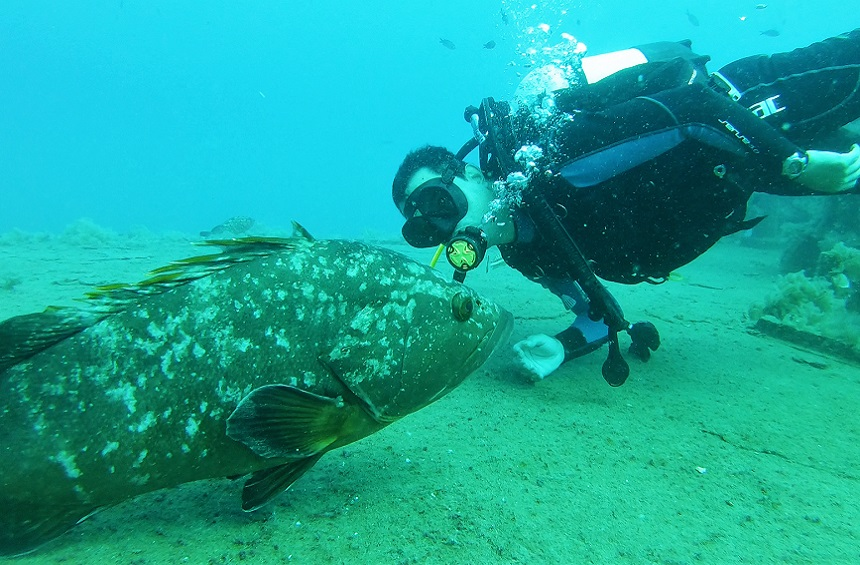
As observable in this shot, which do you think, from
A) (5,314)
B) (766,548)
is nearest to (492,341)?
(766,548)

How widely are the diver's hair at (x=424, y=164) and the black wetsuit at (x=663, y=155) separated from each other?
611 millimetres

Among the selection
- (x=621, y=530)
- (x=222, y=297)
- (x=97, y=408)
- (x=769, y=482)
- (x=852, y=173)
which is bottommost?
(x=769, y=482)

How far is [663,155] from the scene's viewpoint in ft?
13.5

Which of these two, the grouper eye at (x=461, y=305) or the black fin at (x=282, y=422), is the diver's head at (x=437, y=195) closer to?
the grouper eye at (x=461, y=305)

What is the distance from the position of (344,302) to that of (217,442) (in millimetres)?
828

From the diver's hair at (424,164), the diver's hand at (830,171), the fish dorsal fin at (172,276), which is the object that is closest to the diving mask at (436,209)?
the diver's hair at (424,164)

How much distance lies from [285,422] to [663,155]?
152 inches

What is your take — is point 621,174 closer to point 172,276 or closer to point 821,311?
point 172,276

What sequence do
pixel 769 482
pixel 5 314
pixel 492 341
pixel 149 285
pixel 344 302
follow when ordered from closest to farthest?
pixel 149 285 < pixel 344 302 < pixel 492 341 < pixel 769 482 < pixel 5 314

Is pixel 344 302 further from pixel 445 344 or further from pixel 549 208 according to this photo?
pixel 549 208

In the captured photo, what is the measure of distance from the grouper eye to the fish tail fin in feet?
2.22

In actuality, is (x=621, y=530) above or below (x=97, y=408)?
below

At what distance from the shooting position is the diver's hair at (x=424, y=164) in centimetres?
439

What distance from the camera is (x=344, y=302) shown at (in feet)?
7.34
